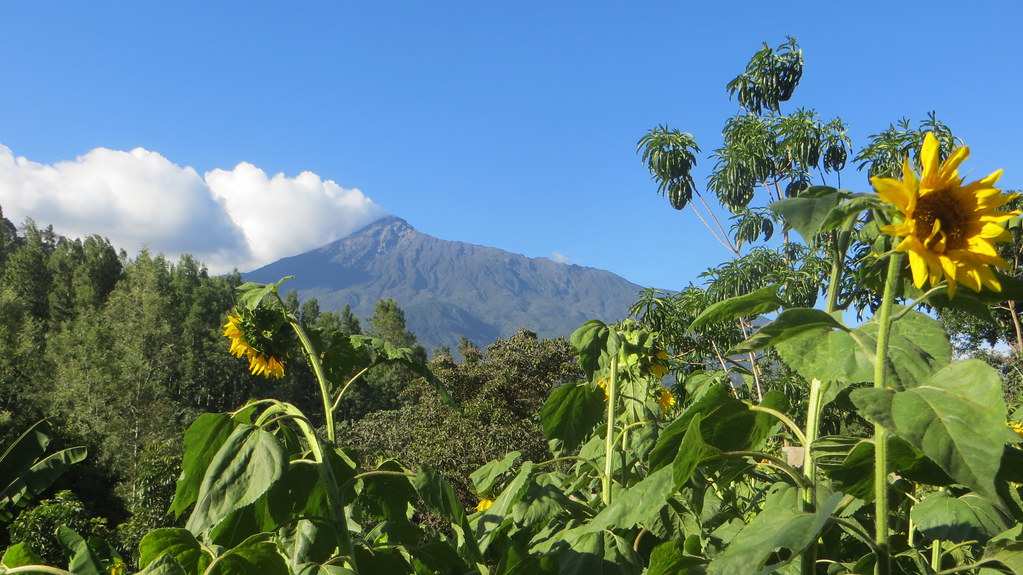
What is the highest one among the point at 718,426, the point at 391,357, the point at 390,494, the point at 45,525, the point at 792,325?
the point at 391,357

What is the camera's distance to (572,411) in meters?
1.92

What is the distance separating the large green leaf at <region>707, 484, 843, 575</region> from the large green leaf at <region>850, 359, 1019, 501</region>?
120 millimetres

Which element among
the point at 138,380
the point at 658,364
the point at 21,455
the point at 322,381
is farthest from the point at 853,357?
the point at 138,380

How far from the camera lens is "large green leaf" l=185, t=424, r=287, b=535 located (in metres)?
1.10

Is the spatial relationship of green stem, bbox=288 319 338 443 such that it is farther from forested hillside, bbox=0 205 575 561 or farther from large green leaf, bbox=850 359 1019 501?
large green leaf, bbox=850 359 1019 501

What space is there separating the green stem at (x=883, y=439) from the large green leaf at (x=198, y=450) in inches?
41.0

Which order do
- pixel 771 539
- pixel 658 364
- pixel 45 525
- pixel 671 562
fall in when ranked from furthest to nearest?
pixel 45 525 < pixel 658 364 < pixel 671 562 < pixel 771 539

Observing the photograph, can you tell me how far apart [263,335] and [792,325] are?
136 cm

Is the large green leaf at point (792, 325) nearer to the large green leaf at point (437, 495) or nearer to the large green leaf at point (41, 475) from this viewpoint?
the large green leaf at point (437, 495)

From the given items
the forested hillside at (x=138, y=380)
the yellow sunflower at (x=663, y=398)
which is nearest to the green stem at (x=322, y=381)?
the forested hillside at (x=138, y=380)

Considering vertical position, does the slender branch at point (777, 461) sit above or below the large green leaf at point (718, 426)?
below

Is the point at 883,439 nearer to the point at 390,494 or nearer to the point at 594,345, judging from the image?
the point at 594,345

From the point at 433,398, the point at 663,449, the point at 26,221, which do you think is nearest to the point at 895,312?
the point at 663,449

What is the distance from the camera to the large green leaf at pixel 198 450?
1.26m
